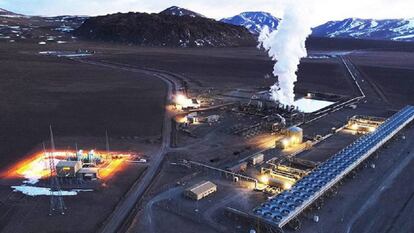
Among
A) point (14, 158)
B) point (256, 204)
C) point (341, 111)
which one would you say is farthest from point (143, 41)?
point (256, 204)

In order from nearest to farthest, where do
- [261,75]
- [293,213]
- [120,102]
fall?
1. [293,213]
2. [120,102]
3. [261,75]

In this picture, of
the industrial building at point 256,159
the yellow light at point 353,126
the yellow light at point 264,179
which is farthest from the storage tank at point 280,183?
the yellow light at point 353,126

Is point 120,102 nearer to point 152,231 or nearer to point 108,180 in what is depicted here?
point 108,180

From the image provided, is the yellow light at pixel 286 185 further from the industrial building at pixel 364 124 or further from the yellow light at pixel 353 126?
the yellow light at pixel 353 126

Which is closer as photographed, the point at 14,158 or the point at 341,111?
the point at 14,158

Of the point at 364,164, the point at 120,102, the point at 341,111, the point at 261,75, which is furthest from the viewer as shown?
the point at 261,75

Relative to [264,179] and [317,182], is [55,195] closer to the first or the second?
[264,179]
